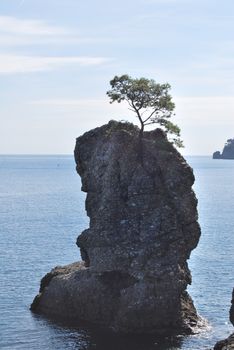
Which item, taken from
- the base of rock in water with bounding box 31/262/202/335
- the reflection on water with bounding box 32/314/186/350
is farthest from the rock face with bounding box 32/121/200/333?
the reflection on water with bounding box 32/314/186/350

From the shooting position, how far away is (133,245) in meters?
72.4

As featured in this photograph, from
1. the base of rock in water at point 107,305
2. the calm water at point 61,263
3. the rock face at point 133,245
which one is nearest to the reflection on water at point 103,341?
the calm water at point 61,263

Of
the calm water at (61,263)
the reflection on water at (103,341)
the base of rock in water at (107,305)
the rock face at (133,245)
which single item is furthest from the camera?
the rock face at (133,245)

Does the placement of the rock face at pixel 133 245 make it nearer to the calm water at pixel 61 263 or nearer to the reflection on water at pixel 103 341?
the reflection on water at pixel 103 341

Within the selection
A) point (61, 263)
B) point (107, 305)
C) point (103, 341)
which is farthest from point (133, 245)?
point (61, 263)

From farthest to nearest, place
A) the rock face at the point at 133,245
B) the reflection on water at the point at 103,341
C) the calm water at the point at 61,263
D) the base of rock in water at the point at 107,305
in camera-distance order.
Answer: the rock face at the point at 133,245
the base of rock in water at the point at 107,305
the calm water at the point at 61,263
the reflection on water at the point at 103,341

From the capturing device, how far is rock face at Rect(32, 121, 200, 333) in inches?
2734

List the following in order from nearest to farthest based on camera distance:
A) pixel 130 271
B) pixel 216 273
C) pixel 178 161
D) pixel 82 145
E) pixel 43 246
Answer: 1. pixel 130 271
2. pixel 178 161
3. pixel 82 145
4. pixel 216 273
5. pixel 43 246

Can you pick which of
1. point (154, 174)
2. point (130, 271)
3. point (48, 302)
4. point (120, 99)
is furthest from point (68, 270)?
→ point (120, 99)

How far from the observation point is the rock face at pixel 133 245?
6944 cm

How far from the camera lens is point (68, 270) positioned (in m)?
79.5

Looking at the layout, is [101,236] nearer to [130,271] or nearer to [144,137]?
[130,271]

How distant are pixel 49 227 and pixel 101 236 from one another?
65.6 m

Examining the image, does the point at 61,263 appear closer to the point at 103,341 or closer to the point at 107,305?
the point at 107,305
